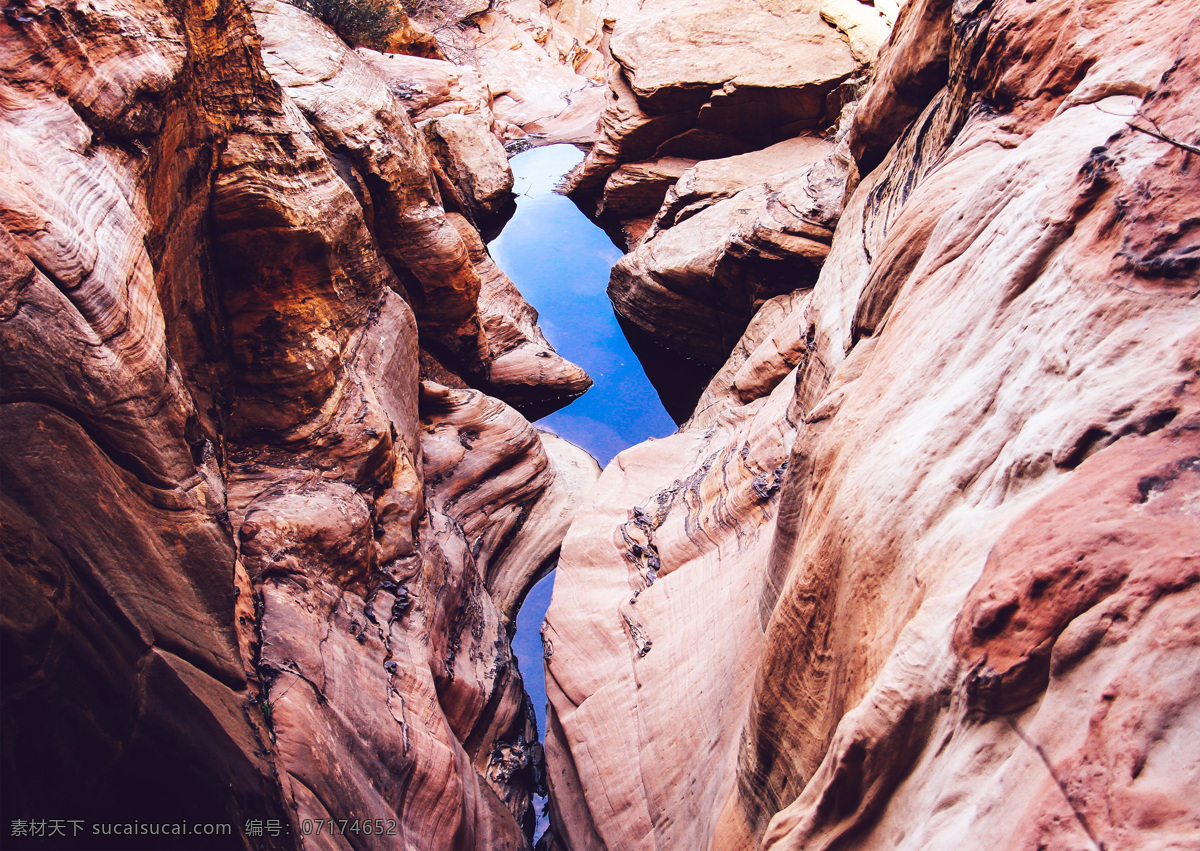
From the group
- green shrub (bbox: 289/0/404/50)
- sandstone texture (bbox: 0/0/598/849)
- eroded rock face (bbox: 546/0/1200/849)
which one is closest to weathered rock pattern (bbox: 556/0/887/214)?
green shrub (bbox: 289/0/404/50)

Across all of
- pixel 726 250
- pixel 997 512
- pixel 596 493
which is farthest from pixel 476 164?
pixel 997 512

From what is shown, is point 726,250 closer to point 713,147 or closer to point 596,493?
point 596,493

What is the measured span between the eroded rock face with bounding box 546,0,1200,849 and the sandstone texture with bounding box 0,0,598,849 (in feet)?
4.32

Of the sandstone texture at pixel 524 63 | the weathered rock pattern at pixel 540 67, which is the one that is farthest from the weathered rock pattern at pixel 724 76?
the sandstone texture at pixel 524 63

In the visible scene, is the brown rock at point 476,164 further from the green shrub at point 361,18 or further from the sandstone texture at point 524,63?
the sandstone texture at point 524,63

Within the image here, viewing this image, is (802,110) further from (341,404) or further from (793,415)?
(341,404)

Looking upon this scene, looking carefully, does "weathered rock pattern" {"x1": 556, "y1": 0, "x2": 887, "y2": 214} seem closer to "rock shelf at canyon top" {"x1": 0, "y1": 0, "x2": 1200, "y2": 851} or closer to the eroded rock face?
"rock shelf at canyon top" {"x1": 0, "y1": 0, "x2": 1200, "y2": 851}

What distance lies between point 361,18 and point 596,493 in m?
5.75

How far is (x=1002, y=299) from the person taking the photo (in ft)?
5.38

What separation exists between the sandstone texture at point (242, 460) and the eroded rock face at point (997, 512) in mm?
1316

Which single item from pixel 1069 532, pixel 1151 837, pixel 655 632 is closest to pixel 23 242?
pixel 1069 532

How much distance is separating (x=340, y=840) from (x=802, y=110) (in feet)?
27.0

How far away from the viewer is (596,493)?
519 centimetres

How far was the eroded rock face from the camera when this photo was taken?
109cm
